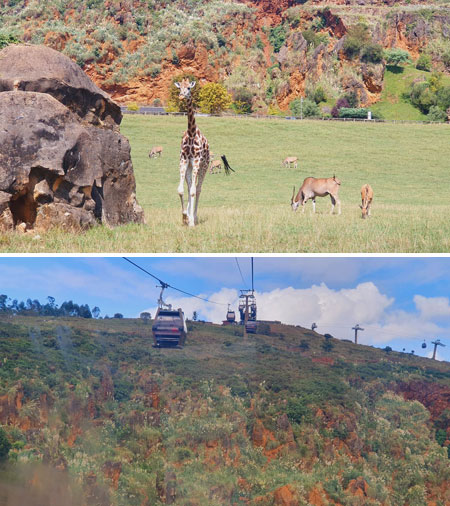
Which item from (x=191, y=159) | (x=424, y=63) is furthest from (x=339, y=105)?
(x=191, y=159)

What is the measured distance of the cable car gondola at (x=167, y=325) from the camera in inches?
207

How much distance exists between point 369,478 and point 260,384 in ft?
3.68

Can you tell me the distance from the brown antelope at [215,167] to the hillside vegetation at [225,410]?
40.5m

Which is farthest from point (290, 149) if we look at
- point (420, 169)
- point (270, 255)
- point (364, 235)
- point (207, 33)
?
point (207, 33)

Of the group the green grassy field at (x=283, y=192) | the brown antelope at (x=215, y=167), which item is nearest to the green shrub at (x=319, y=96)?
the green grassy field at (x=283, y=192)

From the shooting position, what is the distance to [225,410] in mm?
5309

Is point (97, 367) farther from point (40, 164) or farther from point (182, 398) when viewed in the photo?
point (40, 164)

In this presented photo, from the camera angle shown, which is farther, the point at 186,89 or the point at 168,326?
the point at 186,89

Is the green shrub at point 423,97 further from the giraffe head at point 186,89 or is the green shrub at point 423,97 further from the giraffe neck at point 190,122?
the giraffe head at point 186,89

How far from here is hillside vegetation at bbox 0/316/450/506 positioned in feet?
16.7

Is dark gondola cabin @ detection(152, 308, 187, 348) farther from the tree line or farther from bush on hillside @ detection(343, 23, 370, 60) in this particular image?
bush on hillside @ detection(343, 23, 370, 60)

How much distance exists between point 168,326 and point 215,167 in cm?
4169

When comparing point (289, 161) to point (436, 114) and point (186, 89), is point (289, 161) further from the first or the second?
point (436, 114)

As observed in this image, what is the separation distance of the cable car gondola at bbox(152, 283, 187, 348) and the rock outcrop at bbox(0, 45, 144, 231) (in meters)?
5.69
